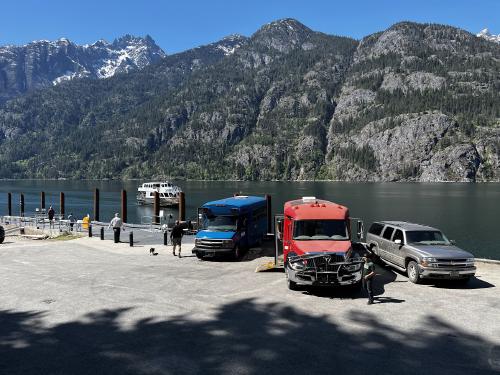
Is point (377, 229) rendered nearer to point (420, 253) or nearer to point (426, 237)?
point (426, 237)

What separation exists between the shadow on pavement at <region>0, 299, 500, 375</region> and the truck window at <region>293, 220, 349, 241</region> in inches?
174

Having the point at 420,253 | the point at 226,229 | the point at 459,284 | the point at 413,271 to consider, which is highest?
the point at 226,229

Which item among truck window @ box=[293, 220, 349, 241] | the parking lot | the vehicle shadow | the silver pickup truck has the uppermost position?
truck window @ box=[293, 220, 349, 241]

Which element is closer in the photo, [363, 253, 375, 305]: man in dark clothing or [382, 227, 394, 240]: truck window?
[363, 253, 375, 305]: man in dark clothing

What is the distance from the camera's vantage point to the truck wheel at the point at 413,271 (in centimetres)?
1712

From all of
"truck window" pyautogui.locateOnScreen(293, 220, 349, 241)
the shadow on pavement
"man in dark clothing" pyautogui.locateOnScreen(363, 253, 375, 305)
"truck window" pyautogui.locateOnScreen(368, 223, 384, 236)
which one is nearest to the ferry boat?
"truck window" pyautogui.locateOnScreen(368, 223, 384, 236)

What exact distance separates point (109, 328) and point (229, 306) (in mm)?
4130

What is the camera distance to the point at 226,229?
24000mm

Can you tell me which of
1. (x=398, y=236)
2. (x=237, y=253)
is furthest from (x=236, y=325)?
(x=237, y=253)

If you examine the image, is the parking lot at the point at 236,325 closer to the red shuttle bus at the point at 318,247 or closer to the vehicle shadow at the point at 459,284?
the vehicle shadow at the point at 459,284

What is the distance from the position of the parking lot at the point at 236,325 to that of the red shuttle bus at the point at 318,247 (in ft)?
2.51

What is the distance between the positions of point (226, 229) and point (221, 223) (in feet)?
1.66

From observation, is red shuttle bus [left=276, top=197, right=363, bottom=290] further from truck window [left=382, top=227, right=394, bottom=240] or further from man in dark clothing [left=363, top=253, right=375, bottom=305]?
truck window [left=382, top=227, right=394, bottom=240]

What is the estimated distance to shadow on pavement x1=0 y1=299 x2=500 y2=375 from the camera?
9742 millimetres
